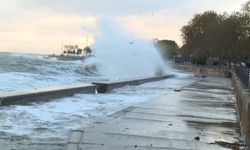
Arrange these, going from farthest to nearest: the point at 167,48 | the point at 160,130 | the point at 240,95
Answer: the point at 167,48 → the point at 240,95 → the point at 160,130

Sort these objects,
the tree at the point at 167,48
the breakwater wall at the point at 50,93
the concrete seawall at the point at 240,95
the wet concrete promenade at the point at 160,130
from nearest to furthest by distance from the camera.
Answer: the wet concrete promenade at the point at 160,130 < the concrete seawall at the point at 240,95 < the breakwater wall at the point at 50,93 < the tree at the point at 167,48

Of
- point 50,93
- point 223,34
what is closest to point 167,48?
point 223,34

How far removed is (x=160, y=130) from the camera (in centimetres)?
980

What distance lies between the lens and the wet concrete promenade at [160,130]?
8.14 m

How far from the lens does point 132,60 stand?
165 feet

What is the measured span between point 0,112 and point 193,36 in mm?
77618

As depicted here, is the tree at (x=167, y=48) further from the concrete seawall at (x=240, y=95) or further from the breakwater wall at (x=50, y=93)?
the breakwater wall at (x=50, y=93)

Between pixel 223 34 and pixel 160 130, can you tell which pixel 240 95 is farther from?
pixel 223 34

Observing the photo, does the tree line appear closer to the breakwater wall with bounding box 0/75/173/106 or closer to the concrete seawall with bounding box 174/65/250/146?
the concrete seawall with bounding box 174/65/250/146

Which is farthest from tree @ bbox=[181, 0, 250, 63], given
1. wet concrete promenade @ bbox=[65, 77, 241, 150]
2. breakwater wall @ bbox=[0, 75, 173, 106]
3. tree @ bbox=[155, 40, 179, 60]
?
wet concrete promenade @ bbox=[65, 77, 241, 150]

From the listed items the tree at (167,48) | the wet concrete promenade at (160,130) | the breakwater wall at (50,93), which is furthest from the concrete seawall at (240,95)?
the tree at (167,48)

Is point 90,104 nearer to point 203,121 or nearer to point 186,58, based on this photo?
point 203,121

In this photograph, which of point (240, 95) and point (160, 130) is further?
point (240, 95)

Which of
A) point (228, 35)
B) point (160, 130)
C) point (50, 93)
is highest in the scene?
point (228, 35)
